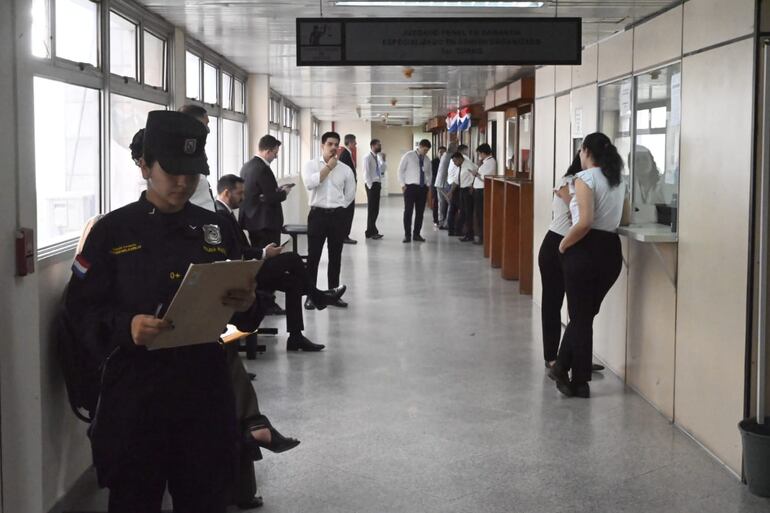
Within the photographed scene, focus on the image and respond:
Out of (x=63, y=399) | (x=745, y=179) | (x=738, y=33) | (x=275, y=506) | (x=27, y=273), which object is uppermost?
(x=738, y=33)

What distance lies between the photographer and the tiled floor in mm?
3938

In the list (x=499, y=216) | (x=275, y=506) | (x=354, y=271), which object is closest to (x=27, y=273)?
(x=275, y=506)

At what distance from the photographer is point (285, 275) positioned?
3465 millimetres

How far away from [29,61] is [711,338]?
10.7 ft

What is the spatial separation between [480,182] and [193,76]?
6.65 m

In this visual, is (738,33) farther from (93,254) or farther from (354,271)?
(354,271)

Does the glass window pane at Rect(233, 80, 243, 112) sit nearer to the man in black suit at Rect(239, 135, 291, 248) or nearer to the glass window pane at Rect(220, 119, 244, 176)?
the glass window pane at Rect(220, 119, 244, 176)

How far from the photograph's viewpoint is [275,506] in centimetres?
382

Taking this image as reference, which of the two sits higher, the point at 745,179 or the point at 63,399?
the point at 745,179

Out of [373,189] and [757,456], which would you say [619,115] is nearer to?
[757,456]

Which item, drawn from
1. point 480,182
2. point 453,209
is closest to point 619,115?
point 480,182

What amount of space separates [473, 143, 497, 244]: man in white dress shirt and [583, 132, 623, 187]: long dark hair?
7.94 m

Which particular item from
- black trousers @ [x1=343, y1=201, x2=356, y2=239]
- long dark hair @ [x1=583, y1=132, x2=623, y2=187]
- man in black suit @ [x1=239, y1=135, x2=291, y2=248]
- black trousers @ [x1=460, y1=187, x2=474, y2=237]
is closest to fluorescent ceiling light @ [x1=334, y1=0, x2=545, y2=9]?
long dark hair @ [x1=583, y1=132, x2=623, y2=187]

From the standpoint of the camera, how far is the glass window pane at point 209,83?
880 cm
